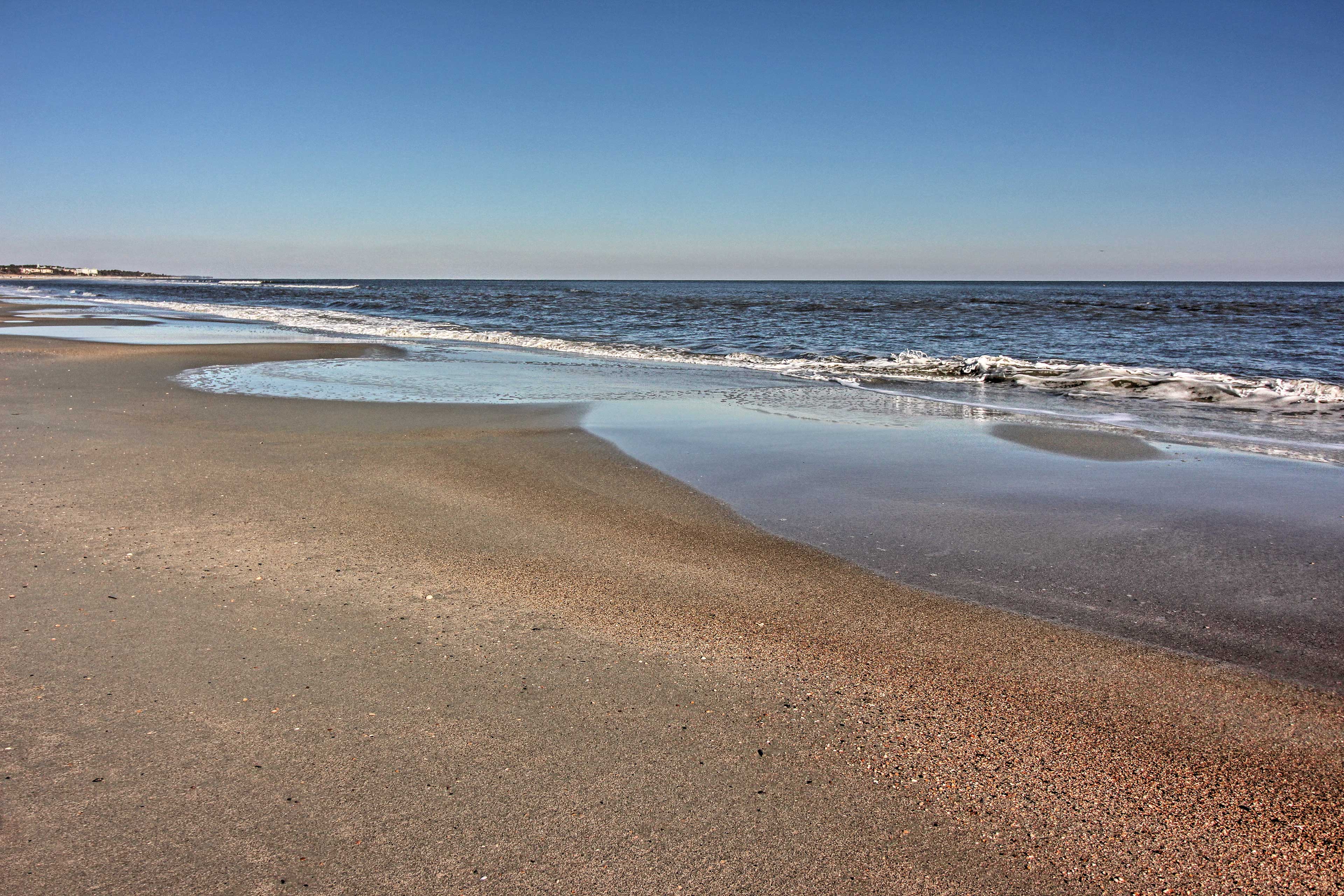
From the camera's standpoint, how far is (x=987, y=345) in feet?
73.3

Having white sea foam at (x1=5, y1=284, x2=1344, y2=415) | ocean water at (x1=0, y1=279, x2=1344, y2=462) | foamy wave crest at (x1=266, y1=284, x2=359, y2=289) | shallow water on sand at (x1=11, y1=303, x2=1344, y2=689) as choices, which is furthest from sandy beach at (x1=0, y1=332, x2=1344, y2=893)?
foamy wave crest at (x1=266, y1=284, x2=359, y2=289)

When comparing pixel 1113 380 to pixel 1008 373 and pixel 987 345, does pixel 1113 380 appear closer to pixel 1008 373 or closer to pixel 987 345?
pixel 1008 373

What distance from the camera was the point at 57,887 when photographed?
208cm

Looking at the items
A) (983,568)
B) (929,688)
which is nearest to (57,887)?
(929,688)

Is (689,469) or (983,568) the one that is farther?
(689,469)

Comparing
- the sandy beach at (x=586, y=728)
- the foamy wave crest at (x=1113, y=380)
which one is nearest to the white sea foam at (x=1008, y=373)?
the foamy wave crest at (x=1113, y=380)

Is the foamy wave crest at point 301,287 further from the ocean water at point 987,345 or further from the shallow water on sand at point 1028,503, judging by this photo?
the shallow water on sand at point 1028,503

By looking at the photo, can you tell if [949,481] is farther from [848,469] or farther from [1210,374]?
[1210,374]

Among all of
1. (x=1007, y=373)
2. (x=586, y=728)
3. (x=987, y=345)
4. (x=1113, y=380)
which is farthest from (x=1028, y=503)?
(x=987, y=345)

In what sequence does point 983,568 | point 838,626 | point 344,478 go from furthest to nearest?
point 344,478, point 983,568, point 838,626

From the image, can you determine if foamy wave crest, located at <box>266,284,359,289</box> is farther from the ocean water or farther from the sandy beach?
the sandy beach

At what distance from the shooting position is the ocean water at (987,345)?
1128cm

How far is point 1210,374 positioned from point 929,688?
14442 millimetres

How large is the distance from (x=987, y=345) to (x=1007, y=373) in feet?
23.7
